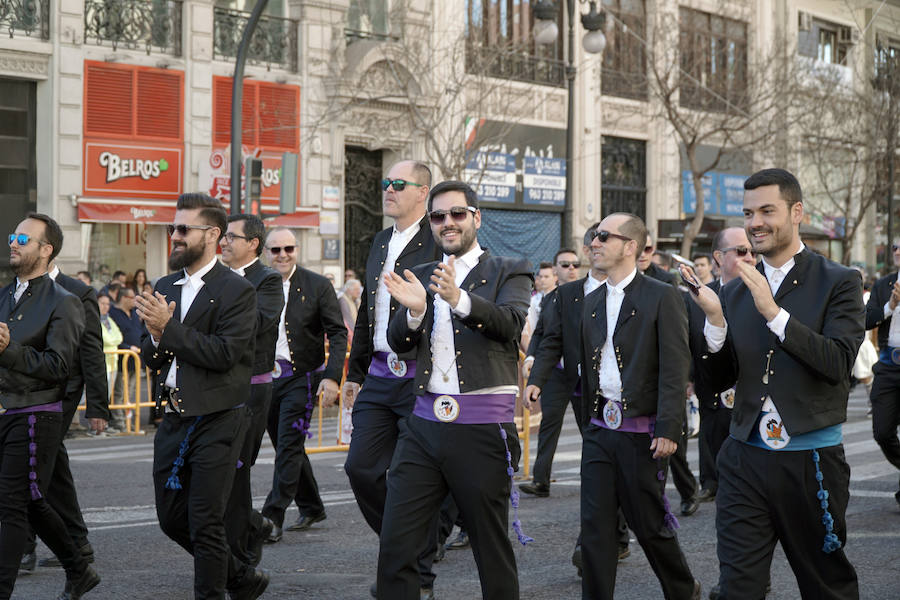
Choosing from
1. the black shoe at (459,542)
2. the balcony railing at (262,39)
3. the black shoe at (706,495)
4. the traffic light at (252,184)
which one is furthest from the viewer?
the balcony railing at (262,39)

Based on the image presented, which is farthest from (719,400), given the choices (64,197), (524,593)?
(64,197)

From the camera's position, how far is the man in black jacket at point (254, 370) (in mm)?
6973

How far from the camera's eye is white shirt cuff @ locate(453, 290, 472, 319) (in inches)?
216

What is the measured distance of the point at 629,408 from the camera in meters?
6.25

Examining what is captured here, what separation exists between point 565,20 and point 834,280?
96.1 feet

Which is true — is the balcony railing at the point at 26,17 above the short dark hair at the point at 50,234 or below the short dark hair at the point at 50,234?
above

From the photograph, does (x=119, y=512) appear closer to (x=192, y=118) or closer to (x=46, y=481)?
(x=46, y=481)

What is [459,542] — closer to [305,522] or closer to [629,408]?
[305,522]

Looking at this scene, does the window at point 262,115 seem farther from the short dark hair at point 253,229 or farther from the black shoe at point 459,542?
the black shoe at point 459,542

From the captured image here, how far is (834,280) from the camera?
531cm

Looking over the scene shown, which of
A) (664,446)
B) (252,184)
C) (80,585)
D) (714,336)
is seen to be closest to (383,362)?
(664,446)

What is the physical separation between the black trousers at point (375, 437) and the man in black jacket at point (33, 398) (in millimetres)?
1462

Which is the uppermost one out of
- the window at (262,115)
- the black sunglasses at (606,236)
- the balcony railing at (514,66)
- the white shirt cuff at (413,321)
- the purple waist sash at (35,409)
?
the balcony railing at (514,66)

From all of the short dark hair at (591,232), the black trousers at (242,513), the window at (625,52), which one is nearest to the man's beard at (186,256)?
the black trousers at (242,513)
